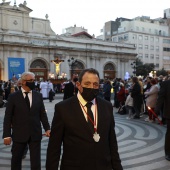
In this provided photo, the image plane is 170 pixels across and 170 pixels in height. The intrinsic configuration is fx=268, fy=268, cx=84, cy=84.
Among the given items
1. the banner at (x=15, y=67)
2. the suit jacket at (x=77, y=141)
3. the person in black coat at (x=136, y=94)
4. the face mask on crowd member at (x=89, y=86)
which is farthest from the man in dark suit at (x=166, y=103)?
the banner at (x=15, y=67)

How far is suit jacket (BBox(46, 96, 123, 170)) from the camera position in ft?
7.65

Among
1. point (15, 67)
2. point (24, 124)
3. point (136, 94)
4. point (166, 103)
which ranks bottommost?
point (136, 94)

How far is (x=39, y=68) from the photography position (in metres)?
36.9

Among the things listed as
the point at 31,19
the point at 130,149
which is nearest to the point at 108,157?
the point at 130,149

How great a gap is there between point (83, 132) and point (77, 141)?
10cm

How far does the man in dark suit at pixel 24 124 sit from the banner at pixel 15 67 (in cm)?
2951

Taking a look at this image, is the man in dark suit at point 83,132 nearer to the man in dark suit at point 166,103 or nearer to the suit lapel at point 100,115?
the suit lapel at point 100,115

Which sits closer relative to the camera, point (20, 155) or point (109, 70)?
point (20, 155)

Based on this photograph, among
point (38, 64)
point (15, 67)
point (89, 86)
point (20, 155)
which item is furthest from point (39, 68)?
point (89, 86)

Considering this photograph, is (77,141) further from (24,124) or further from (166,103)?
(166,103)

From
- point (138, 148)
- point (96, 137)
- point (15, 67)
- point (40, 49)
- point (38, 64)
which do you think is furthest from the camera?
point (38, 64)

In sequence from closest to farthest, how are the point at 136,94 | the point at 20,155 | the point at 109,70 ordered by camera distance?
the point at 20,155, the point at 136,94, the point at 109,70

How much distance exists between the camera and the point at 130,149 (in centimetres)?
638

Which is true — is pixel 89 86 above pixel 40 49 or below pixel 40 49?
below
